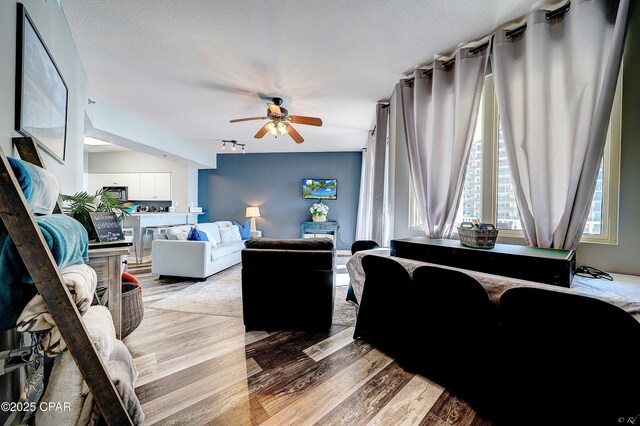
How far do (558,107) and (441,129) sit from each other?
2.57 feet

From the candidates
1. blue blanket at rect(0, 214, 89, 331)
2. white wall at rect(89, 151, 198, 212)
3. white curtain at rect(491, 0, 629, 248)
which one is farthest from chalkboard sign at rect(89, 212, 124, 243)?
white wall at rect(89, 151, 198, 212)

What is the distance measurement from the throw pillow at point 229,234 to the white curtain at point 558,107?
471 centimetres

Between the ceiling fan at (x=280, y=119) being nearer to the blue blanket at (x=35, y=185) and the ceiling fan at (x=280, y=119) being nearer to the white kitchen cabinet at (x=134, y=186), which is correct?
the blue blanket at (x=35, y=185)

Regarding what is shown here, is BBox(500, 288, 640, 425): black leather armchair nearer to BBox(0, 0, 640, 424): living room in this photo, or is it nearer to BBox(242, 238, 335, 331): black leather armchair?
BBox(0, 0, 640, 424): living room

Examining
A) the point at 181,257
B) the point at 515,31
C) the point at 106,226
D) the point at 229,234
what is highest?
the point at 515,31

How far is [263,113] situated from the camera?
3633mm

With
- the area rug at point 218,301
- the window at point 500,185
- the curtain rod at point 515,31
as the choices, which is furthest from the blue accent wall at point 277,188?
the window at point 500,185

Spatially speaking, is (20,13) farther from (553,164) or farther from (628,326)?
(553,164)

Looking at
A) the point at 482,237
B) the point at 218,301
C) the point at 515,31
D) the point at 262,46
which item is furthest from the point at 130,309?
the point at 515,31

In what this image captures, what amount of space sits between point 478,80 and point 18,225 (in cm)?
279

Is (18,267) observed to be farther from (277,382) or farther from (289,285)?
(289,285)

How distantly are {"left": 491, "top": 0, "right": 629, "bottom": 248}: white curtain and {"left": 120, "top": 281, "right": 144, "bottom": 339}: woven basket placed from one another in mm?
2975

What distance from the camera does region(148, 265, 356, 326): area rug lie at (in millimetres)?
2438

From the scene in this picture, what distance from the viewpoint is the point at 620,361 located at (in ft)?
2.85
